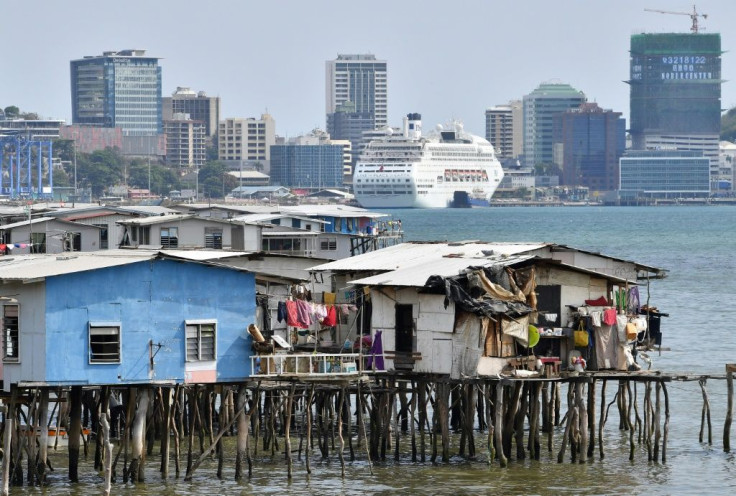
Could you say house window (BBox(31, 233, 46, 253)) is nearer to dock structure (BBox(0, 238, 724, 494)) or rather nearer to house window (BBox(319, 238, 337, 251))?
house window (BBox(319, 238, 337, 251))

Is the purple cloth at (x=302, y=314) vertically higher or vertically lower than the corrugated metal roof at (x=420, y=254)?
lower

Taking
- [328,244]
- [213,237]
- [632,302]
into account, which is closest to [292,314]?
[632,302]

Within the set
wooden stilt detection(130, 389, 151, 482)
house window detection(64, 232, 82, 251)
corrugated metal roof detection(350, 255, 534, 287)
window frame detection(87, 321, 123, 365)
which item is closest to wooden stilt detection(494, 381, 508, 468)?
corrugated metal roof detection(350, 255, 534, 287)

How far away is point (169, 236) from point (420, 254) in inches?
798

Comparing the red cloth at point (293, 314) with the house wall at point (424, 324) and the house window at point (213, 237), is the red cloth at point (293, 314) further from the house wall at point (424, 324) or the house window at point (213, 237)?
the house window at point (213, 237)

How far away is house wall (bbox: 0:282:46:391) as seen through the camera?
3406 centimetres

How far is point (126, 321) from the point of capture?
35.1 m

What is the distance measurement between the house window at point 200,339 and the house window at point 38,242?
3262 centimetres

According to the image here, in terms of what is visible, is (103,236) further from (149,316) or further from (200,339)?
(149,316)

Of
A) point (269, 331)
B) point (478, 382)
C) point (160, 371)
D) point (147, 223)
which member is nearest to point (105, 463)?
point (160, 371)

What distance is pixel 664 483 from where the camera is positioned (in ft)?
128

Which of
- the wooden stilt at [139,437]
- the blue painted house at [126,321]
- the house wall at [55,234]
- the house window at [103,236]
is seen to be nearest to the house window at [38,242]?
the house wall at [55,234]

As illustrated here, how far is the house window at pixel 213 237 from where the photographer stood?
210ft

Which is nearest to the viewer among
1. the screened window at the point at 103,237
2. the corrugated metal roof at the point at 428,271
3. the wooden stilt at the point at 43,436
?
the wooden stilt at the point at 43,436
